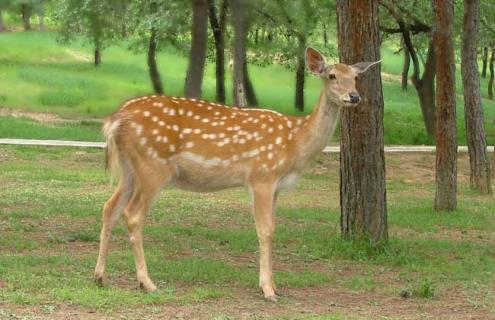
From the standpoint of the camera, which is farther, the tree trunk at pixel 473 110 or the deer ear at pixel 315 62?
the tree trunk at pixel 473 110

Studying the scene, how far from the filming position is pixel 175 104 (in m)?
8.96

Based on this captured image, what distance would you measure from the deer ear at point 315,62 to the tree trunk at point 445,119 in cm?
724

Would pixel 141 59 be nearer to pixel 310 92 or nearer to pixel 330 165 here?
pixel 310 92

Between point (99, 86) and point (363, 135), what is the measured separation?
38.3m

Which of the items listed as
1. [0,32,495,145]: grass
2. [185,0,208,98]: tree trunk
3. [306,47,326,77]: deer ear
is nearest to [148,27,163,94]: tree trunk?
[0,32,495,145]: grass

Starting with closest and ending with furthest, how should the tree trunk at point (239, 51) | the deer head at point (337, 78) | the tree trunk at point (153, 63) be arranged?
the deer head at point (337, 78) → the tree trunk at point (239, 51) → the tree trunk at point (153, 63)

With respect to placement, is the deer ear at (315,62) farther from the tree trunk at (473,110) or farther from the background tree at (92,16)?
the background tree at (92,16)

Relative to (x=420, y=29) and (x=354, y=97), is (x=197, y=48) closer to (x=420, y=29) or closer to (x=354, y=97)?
(x=420, y=29)

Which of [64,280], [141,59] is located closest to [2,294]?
[64,280]

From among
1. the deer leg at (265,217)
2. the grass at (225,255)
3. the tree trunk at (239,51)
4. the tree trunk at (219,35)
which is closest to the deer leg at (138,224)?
the grass at (225,255)

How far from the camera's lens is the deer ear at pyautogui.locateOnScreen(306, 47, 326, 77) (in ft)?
29.6

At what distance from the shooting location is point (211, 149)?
29.0ft

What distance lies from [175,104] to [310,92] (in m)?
43.4

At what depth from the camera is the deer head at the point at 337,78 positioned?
28.7ft
